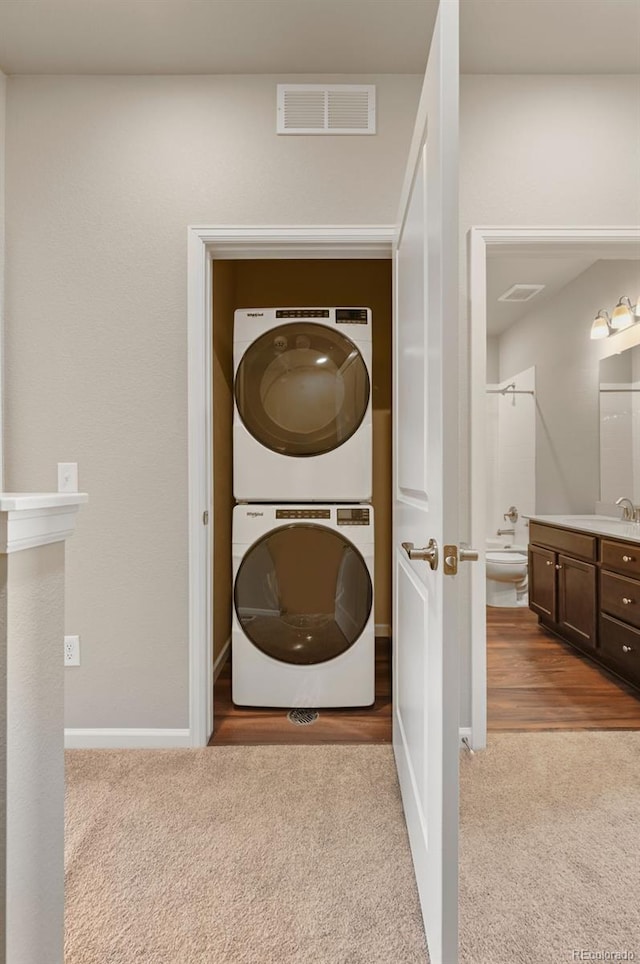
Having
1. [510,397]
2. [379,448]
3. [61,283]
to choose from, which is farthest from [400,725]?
[510,397]

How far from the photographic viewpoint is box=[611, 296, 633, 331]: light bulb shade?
3371mm

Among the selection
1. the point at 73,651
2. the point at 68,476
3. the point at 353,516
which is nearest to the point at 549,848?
the point at 353,516

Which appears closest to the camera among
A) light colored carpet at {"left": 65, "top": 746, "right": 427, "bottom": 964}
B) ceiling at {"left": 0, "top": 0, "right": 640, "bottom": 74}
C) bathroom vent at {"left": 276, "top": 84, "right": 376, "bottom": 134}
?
light colored carpet at {"left": 65, "top": 746, "right": 427, "bottom": 964}

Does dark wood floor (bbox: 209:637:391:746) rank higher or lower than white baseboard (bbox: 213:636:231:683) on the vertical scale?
lower

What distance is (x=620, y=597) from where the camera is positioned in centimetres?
271

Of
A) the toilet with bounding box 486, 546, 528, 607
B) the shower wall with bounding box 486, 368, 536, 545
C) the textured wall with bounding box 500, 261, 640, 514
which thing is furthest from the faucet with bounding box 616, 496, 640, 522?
the shower wall with bounding box 486, 368, 536, 545

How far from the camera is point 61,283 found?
2.05 metres

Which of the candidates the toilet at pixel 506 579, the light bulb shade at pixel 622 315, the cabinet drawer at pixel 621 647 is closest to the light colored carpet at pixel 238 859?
the cabinet drawer at pixel 621 647

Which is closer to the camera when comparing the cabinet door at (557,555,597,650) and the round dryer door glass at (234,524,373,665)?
the round dryer door glass at (234,524,373,665)

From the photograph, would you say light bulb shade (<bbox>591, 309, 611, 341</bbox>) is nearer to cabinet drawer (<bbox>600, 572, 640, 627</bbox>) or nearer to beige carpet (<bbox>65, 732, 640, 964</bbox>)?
cabinet drawer (<bbox>600, 572, 640, 627</bbox>)

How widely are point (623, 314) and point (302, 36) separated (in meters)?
2.56

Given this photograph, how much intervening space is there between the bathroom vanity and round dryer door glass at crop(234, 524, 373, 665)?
134 cm

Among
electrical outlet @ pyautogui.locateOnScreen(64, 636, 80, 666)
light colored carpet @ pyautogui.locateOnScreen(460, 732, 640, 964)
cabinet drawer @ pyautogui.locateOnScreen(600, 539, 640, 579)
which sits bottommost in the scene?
light colored carpet @ pyautogui.locateOnScreen(460, 732, 640, 964)

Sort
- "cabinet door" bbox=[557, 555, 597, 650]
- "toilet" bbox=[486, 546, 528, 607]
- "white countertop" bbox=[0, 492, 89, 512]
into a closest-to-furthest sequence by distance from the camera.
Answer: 1. "white countertop" bbox=[0, 492, 89, 512]
2. "cabinet door" bbox=[557, 555, 597, 650]
3. "toilet" bbox=[486, 546, 528, 607]
